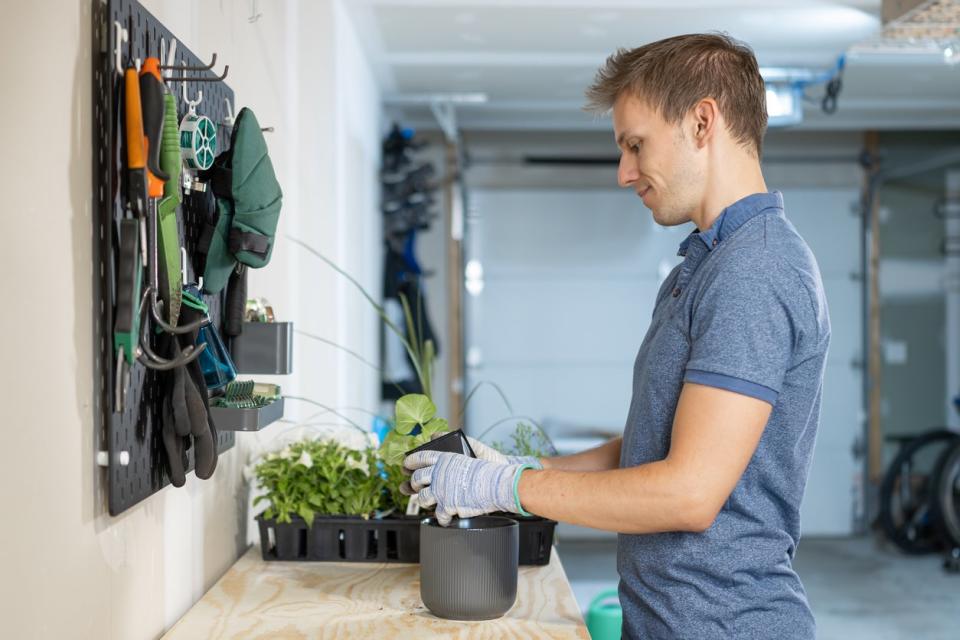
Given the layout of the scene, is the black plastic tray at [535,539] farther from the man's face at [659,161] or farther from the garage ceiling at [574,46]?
the garage ceiling at [574,46]

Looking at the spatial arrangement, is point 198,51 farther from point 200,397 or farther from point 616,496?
point 616,496

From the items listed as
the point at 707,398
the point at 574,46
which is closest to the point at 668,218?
the point at 707,398

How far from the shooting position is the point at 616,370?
20.9 feet

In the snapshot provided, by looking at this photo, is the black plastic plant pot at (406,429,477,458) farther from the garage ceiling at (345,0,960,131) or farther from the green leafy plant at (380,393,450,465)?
the garage ceiling at (345,0,960,131)

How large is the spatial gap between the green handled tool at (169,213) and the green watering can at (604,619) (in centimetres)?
240

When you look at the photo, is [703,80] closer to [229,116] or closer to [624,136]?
[624,136]

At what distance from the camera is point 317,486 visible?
179cm

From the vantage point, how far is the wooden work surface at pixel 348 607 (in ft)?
4.58

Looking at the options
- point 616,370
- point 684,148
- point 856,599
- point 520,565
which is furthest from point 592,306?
point 684,148

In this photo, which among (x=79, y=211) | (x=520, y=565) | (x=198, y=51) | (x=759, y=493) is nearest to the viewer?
(x=79, y=211)

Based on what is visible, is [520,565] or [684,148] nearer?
[684,148]

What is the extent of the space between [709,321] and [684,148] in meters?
0.26

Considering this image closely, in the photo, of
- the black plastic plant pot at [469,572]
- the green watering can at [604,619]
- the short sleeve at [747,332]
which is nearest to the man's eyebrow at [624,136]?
the short sleeve at [747,332]

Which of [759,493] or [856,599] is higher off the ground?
[759,493]
